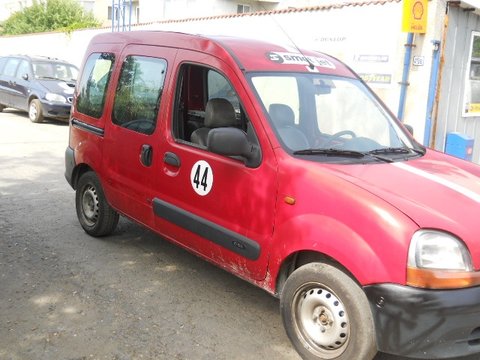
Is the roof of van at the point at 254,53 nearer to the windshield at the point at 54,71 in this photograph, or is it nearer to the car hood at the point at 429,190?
the car hood at the point at 429,190

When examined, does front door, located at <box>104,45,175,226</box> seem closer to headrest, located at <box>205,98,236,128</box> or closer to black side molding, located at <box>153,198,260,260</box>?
black side molding, located at <box>153,198,260,260</box>

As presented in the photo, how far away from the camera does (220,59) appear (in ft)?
12.1

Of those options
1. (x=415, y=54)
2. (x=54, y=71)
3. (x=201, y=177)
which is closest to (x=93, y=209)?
(x=201, y=177)

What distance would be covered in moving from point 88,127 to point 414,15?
5.68m

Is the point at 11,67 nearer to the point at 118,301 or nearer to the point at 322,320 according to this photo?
the point at 118,301

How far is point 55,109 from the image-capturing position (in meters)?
13.1

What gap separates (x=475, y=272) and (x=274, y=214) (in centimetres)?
115

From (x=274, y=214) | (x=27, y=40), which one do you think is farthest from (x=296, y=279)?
(x=27, y=40)

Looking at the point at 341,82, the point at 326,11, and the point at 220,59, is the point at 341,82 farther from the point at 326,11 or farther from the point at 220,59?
the point at 326,11

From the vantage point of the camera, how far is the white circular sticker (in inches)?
145

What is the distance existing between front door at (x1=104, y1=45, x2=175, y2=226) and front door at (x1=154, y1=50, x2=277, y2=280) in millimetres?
158

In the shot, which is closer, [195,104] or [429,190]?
[429,190]

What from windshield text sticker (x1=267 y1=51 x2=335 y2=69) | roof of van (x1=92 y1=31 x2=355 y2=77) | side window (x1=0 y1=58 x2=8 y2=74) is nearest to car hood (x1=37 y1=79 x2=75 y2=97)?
side window (x1=0 y1=58 x2=8 y2=74)

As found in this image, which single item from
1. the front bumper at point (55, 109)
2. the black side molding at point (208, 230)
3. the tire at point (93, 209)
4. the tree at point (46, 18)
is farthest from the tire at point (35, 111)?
the tree at point (46, 18)
